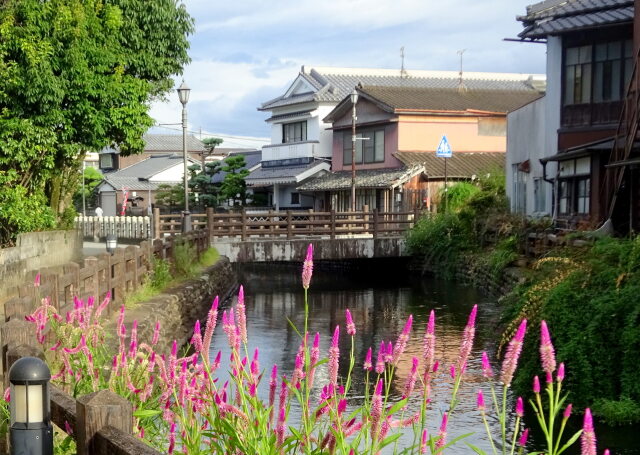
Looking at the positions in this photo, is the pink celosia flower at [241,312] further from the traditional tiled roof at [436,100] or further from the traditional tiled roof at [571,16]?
the traditional tiled roof at [436,100]

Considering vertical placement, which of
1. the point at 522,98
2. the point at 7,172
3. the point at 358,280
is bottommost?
the point at 358,280

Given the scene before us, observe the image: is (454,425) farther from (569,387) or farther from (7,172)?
(7,172)

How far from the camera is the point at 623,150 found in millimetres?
20688

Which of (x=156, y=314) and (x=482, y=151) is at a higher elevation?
(x=482, y=151)

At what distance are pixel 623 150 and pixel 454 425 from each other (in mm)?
11644

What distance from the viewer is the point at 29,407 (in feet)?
13.8

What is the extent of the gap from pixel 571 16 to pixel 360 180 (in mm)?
17855

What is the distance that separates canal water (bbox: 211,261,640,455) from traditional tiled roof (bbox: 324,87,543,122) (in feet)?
29.9

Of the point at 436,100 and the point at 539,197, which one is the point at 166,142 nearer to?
the point at 436,100

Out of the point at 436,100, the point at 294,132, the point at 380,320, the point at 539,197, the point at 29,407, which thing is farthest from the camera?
the point at 294,132

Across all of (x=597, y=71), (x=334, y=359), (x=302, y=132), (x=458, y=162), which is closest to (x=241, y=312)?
(x=334, y=359)

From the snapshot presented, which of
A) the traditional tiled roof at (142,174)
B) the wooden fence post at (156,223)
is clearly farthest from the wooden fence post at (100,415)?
the traditional tiled roof at (142,174)

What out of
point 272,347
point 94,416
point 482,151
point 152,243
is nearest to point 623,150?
point 272,347

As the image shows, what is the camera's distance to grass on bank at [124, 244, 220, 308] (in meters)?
16.1
